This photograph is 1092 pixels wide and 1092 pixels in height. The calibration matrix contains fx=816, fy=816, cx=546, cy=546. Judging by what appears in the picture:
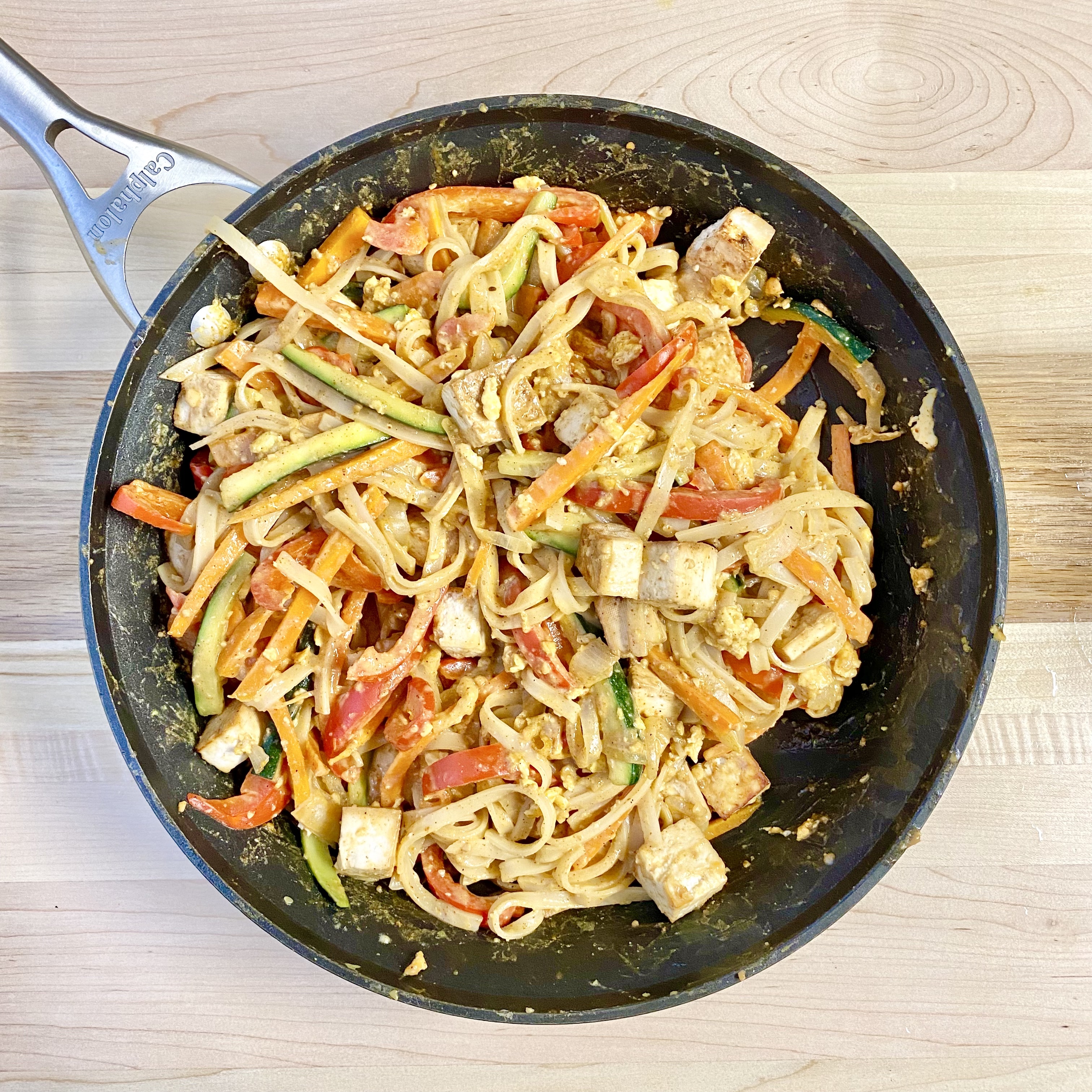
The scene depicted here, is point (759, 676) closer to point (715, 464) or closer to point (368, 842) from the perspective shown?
point (715, 464)

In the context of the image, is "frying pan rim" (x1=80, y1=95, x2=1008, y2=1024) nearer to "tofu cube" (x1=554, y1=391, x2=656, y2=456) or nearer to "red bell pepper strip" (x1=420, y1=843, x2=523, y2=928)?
"red bell pepper strip" (x1=420, y1=843, x2=523, y2=928)

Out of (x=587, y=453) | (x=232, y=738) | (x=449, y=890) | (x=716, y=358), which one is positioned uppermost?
(x=716, y=358)

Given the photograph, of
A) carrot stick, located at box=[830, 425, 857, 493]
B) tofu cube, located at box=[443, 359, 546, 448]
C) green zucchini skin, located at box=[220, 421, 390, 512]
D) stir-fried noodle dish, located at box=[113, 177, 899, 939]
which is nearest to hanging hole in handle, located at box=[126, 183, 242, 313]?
stir-fried noodle dish, located at box=[113, 177, 899, 939]

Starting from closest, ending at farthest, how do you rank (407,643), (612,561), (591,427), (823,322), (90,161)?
(612,561) < (591,427) < (407,643) < (823,322) < (90,161)

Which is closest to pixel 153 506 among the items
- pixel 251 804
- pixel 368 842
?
pixel 251 804

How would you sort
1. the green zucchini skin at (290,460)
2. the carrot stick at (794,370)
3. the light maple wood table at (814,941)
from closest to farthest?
the green zucchini skin at (290,460) → the carrot stick at (794,370) → the light maple wood table at (814,941)

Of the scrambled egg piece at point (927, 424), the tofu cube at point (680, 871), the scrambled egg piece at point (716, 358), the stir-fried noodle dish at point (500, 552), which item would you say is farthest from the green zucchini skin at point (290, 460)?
the scrambled egg piece at point (927, 424)

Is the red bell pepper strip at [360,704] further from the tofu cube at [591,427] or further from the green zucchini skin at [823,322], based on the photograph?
the green zucchini skin at [823,322]
